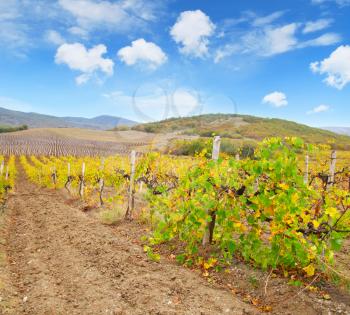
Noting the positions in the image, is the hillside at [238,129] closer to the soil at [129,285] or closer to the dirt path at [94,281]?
the dirt path at [94,281]

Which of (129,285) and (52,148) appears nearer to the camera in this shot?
(129,285)

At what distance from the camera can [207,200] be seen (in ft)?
17.0

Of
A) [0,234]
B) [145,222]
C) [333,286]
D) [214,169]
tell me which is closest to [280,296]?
[333,286]

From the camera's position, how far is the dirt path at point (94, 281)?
4.43 m

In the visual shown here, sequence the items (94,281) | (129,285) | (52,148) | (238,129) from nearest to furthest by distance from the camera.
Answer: (129,285)
(94,281)
(52,148)
(238,129)

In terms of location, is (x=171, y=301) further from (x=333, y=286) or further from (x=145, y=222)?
(x=145, y=222)

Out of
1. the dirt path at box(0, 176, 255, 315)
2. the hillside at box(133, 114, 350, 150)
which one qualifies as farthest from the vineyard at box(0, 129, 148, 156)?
the dirt path at box(0, 176, 255, 315)

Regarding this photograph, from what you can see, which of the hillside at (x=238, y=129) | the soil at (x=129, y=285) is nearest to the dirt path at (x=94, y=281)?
the soil at (x=129, y=285)

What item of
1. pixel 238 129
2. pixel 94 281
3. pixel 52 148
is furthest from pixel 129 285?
pixel 238 129

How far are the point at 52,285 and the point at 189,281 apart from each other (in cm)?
210

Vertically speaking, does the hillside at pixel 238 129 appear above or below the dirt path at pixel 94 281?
above

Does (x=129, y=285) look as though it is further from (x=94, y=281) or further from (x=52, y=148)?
(x=52, y=148)

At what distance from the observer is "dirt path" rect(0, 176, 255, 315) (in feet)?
14.5

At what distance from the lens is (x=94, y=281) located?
17.4 ft
